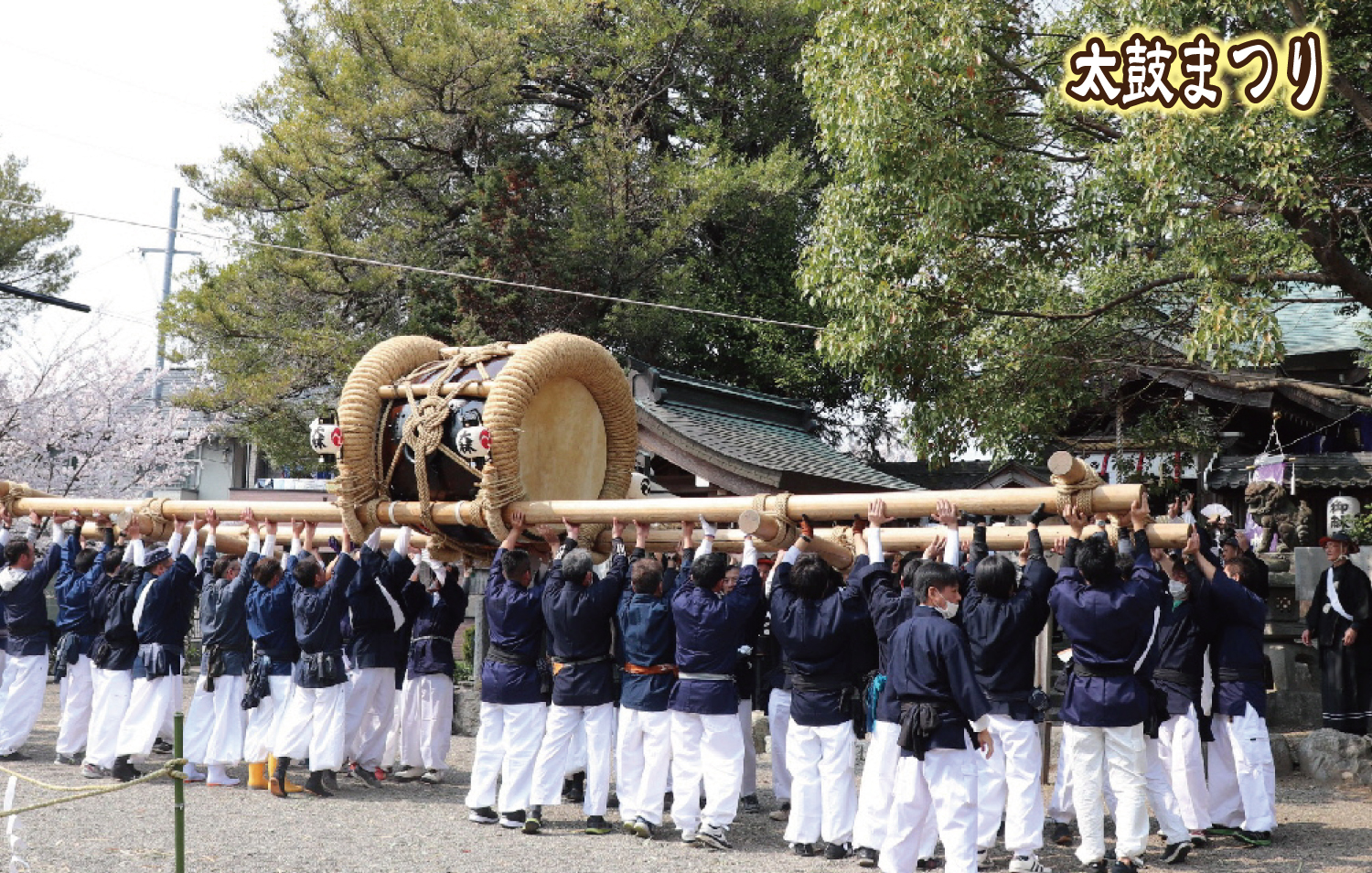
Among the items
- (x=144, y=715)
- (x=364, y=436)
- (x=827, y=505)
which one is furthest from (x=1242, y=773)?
(x=144, y=715)

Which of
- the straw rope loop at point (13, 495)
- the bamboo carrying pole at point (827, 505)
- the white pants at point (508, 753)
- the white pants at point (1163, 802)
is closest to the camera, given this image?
the bamboo carrying pole at point (827, 505)

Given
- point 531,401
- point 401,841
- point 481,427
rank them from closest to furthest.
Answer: point 401,841
point 481,427
point 531,401

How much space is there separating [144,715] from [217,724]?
2.21 ft

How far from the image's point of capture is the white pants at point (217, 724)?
9.23 meters

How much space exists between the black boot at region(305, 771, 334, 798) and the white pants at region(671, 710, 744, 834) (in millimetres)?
2872

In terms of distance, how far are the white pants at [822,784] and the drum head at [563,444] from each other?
2.26 metres

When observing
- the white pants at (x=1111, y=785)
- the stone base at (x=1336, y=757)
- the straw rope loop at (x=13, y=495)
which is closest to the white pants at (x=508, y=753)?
the white pants at (x=1111, y=785)

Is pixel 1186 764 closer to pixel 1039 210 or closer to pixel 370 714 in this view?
pixel 1039 210

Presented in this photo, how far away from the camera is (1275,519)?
13.8 meters

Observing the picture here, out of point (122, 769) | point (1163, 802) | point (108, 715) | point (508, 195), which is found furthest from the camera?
point (508, 195)

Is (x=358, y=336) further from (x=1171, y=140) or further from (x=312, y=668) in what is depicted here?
(x=1171, y=140)

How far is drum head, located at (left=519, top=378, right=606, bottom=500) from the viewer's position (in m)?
8.09

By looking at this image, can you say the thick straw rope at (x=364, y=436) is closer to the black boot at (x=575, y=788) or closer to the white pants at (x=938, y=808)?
the black boot at (x=575, y=788)

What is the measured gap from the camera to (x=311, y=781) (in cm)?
898
